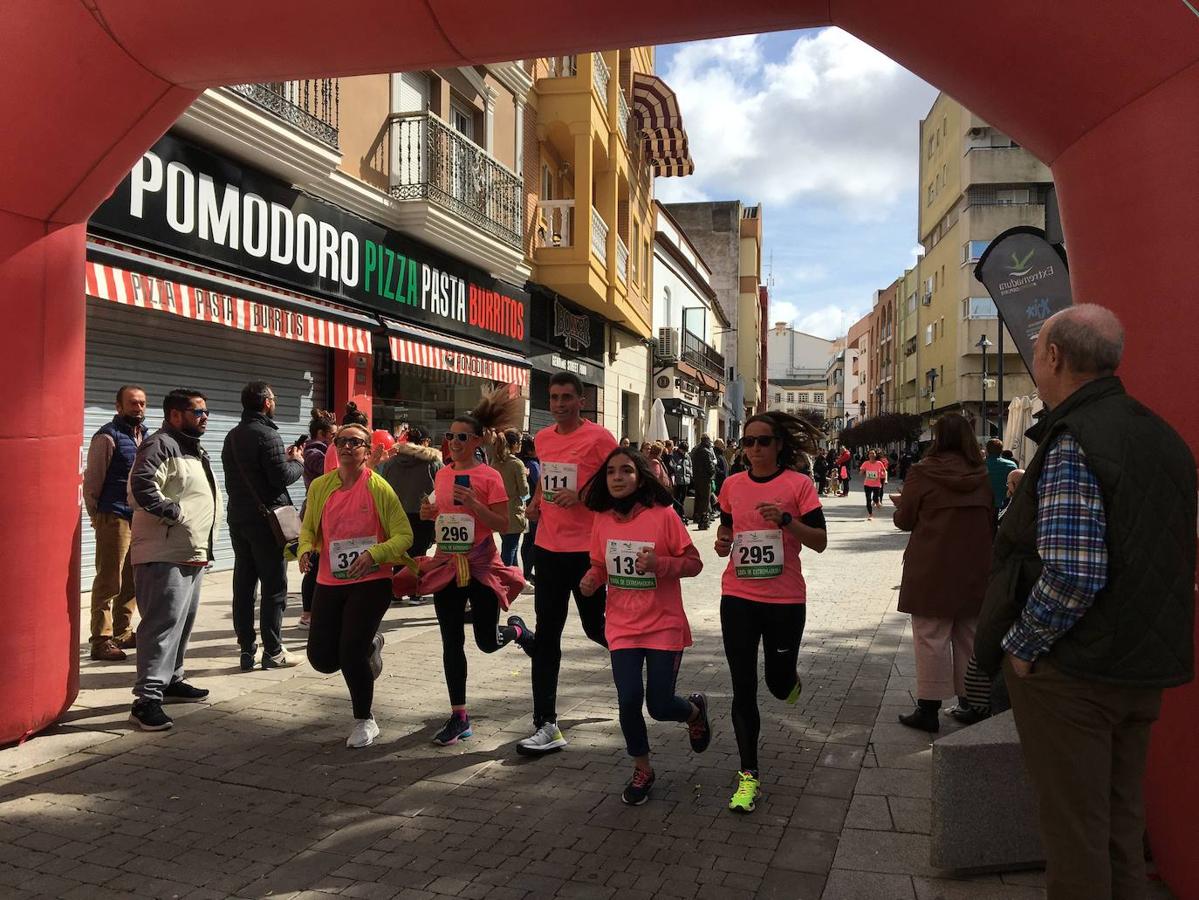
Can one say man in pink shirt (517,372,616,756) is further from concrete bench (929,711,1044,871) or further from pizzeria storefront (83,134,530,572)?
pizzeria storefront (83,134,530,572)

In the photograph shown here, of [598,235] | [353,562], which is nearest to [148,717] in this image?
[353,562]

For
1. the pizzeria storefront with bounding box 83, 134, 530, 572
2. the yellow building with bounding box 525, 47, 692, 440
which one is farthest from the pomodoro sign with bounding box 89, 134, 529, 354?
the yellow building with bounding box 525, 47, 692, 440

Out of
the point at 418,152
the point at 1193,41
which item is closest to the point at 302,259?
the point at 418,152

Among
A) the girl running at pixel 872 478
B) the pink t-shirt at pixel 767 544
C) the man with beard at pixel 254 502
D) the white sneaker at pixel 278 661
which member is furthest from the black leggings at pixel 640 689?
the girl running at pixel 872 478

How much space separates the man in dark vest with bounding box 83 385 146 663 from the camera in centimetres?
670

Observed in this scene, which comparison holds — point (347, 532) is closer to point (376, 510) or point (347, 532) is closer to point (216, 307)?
point (376, 510)

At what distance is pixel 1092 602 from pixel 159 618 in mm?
4674

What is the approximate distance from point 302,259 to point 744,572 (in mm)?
8848

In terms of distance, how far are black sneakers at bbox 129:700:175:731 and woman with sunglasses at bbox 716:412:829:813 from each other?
3.13 m

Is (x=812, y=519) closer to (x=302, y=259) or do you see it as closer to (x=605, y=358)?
(x=302, y=259)

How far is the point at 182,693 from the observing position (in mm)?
5781

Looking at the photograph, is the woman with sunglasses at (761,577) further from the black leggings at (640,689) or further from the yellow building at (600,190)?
the yellow building at (600,190)

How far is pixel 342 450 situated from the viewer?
5.14 meters

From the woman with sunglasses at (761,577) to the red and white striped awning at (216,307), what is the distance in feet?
20.5
